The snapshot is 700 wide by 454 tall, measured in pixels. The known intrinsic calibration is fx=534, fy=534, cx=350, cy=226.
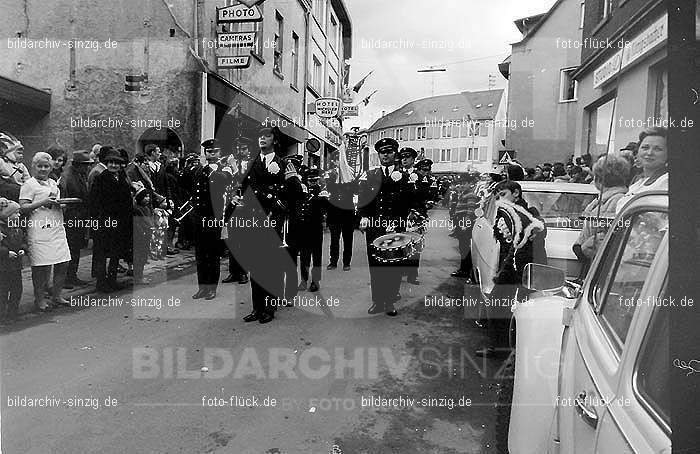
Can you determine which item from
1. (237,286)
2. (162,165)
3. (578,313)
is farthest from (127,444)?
(162,165)

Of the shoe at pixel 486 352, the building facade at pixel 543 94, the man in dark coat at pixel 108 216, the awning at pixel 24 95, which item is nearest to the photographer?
the shoe at pixel 486 352

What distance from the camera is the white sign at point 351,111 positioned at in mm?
15688

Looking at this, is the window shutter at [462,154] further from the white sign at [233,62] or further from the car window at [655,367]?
the car window at [655,367]

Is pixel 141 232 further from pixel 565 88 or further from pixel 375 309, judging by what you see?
pixel 565 88

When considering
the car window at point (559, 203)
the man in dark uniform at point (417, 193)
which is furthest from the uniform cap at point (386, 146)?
the car window at point (559, 203)

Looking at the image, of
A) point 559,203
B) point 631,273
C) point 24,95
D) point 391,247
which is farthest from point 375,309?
point 24,95

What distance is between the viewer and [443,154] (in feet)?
54.6

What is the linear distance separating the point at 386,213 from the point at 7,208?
392 centimetres

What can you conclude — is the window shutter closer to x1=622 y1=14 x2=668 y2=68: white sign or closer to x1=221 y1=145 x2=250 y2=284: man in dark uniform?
x1=622 y1=14 x2=668 y2=68: white sign

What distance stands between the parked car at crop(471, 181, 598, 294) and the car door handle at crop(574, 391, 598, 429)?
3136mm

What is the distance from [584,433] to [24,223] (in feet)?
19.2

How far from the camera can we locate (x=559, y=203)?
6.32m

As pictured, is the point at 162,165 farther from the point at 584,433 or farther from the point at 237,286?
the point at 584,433

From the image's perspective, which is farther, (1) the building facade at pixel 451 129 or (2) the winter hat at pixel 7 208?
(1) the building facade at pixel 451 129
